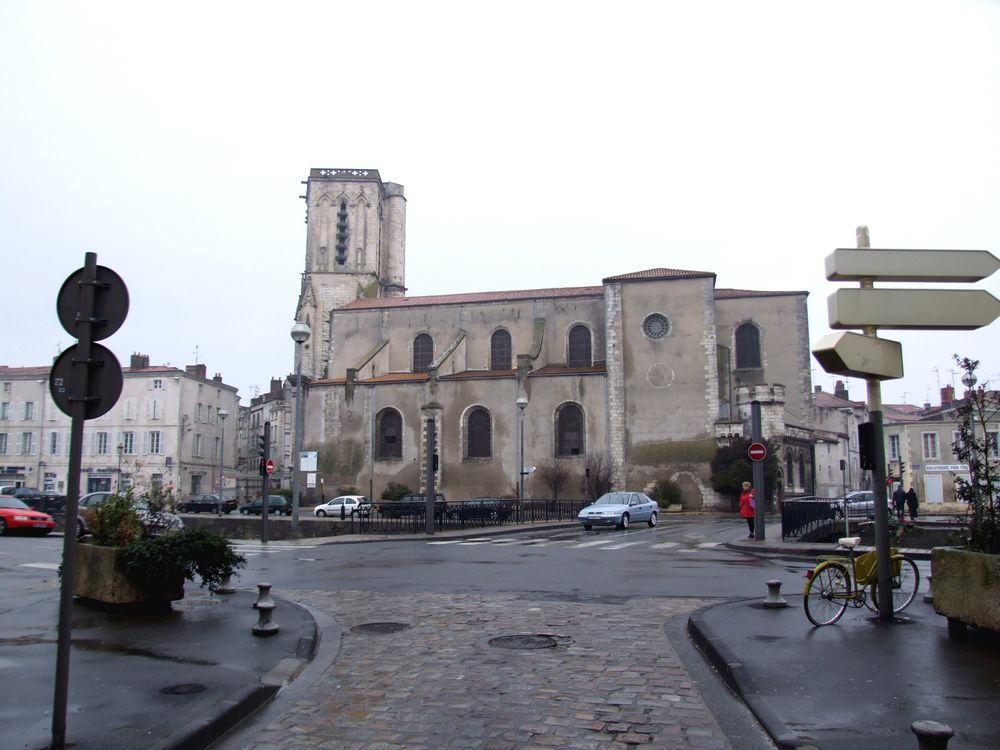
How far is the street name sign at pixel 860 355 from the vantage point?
810cm

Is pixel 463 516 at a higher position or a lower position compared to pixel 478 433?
lower

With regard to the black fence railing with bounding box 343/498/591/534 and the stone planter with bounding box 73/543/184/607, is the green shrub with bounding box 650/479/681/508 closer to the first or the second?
the black fence railing with bounding box 343/498/591/534

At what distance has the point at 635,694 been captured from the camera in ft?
18.8

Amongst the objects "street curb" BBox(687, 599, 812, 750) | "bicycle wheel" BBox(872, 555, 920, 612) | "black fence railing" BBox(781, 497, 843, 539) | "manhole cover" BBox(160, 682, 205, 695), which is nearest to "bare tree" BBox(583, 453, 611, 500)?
"black fence railing" BBox(781, 497, 843, 539)

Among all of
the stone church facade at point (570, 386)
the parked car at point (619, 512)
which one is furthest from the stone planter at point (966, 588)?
the stone church facade at point (570, 386)

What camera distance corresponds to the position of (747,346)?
46656 mm

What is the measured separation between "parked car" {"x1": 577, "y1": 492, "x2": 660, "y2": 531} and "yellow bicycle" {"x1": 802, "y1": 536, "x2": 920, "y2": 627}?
17.8 m

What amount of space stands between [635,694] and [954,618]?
3381 millimetres

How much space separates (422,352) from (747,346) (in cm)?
1993

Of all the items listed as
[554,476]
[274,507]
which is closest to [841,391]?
[554,476]

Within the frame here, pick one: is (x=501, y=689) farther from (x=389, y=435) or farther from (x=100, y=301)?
Answer: (x=389, y=435)

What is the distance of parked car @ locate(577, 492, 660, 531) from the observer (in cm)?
2664

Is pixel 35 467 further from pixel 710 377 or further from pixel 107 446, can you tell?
pixel 710 377

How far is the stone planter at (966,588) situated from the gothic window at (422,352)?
4481 cm
